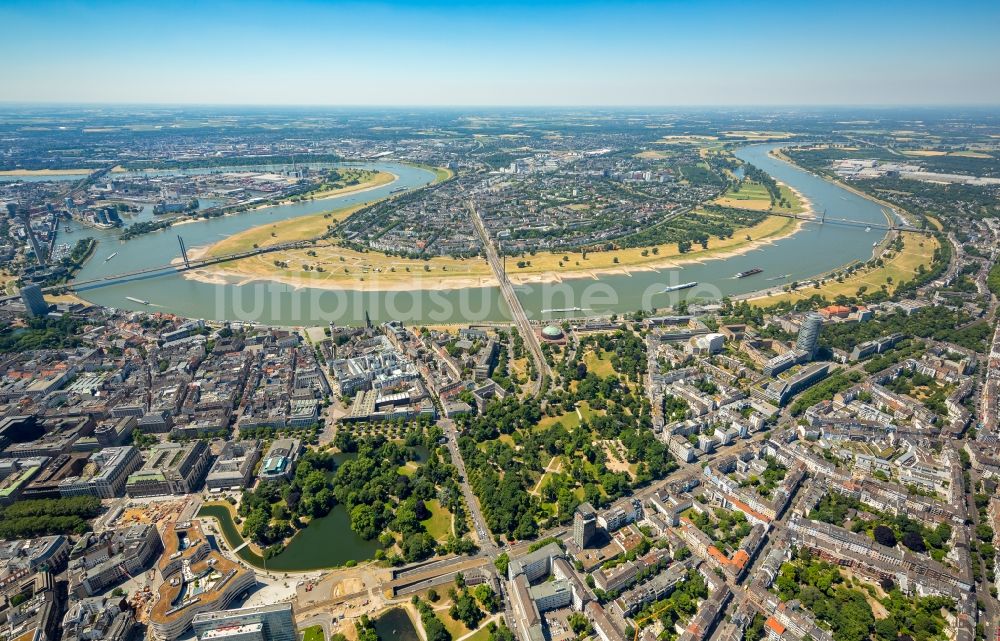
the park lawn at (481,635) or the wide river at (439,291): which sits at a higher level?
the wide river at (439,291)

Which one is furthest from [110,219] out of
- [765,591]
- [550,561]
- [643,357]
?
[765,591]

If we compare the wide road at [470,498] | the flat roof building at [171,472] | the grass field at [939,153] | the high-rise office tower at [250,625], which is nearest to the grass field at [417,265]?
the wide road at [470,498]

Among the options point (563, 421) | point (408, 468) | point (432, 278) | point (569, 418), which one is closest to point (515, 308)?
point (432, 278)

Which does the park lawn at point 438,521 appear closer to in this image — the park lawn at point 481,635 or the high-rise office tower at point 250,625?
the park lawn at point 481,635

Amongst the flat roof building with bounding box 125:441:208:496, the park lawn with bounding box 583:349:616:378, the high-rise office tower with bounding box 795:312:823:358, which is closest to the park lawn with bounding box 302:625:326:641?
the flat roof building with bounding box 125:441:208:496

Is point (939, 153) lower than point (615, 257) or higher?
higher

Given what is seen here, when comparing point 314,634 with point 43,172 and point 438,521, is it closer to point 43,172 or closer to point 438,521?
point 438,521
